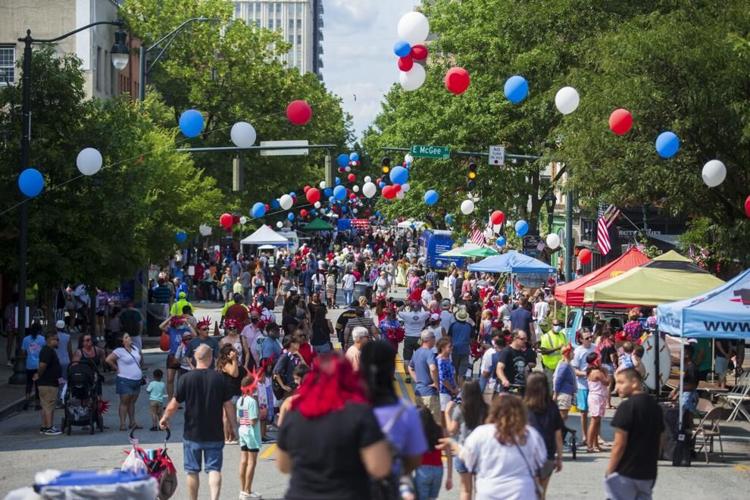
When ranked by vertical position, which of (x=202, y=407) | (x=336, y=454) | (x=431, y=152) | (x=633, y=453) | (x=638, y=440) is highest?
(x=431, y=152)

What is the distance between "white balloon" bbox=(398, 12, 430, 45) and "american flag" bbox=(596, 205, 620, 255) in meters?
21.9

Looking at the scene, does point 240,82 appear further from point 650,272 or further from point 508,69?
point 650,272

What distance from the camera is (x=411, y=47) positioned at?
79.4ft

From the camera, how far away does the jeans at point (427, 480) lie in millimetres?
10945

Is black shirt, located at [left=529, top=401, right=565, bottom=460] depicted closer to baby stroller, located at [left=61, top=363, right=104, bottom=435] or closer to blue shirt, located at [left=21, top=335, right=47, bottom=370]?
baby stroller, located at [left=61, top=363, right=104, bottom=435]

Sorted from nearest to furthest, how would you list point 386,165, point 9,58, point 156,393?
point 156,393, point 386,165, point 9,58

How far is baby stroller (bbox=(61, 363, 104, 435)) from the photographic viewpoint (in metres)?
19.8

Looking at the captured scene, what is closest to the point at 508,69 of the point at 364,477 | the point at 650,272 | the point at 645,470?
the point at 650,272

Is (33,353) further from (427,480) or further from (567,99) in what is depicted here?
(427,480)

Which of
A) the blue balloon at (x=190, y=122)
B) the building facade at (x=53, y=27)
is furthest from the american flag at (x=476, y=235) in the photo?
the blue balloon at (x=190, y=122)

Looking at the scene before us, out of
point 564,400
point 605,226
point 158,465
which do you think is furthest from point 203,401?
point 605,226

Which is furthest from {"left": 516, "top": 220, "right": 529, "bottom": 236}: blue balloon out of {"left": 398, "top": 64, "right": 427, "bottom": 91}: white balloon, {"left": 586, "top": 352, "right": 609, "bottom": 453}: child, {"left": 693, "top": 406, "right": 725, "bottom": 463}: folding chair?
{"left": 586, "top": 352, "right": 609, "bottom": 453}: child

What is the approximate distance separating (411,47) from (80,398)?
28.6 feet

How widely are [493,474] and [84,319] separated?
29.5 metres
